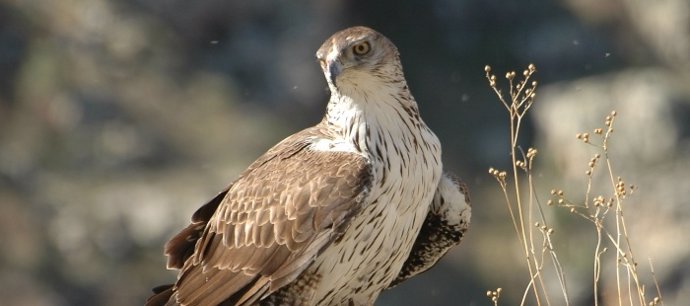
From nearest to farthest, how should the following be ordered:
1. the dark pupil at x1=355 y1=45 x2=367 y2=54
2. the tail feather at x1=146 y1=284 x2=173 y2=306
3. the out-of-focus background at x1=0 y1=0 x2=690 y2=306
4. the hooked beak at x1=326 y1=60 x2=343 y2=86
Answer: the hooked beak at x1=326 y1=60 x2=343 y2=86, the dark pupil at x1=355 y1=45 x2=367 y2=54, the tail feather at x1=146 y1=284 x2=173 y2=306, the out-of-focus background at x1=0 y1=0 x2=690 y2=306

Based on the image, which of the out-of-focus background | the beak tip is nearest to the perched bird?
the beak tip

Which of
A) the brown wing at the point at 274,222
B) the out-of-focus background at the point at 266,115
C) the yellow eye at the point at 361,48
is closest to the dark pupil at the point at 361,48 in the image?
the yellow eye at the point at 361,48

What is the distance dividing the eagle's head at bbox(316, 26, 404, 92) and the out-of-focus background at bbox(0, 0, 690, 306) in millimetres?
8905

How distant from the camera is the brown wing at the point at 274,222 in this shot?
6.12 meters

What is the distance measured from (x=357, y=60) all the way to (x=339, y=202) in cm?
65

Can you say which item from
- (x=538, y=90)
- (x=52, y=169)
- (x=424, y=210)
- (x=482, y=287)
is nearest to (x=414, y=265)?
(x=424, y=210)

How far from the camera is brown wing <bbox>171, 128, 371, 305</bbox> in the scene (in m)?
6.12

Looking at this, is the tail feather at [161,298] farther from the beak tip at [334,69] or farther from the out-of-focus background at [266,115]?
the out-of-focus background at [266,115]

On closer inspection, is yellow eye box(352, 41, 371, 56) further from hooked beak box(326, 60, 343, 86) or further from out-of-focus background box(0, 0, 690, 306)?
out-of-focus background box(0, 0, 690, 306)

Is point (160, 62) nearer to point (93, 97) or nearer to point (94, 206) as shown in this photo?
point (93, 97)

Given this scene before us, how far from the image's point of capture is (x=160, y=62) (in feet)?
58.1

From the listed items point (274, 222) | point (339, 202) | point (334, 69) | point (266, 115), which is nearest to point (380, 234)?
point (339, 202)

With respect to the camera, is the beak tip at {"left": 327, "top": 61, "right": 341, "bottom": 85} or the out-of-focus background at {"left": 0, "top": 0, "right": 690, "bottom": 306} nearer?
the beak tip at {"left": 327, "top": 61, "right": 341, "bottom": 85}

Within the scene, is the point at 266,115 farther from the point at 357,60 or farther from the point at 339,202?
the point at 339,202
